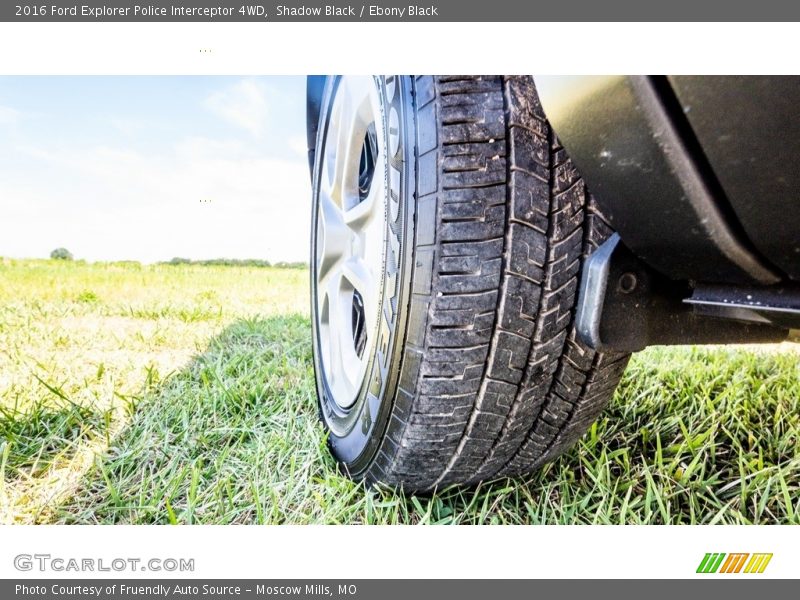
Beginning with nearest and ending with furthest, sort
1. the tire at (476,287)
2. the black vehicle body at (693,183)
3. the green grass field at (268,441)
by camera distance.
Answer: the black vehicle body at (693,183)
the tire at (476,287)
the green grass field at (268,441)

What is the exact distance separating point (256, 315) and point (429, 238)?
119cm

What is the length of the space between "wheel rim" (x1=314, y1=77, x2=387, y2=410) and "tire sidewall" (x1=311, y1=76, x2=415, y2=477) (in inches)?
1.9

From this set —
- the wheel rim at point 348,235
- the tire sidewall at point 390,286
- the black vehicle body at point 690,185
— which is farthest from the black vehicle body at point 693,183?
the wheel rim at point 348,235

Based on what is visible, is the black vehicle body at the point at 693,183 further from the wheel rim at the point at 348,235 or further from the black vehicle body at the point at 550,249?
the wheel rim at the point at 348,235

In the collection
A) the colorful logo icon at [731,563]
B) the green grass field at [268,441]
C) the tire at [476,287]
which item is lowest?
the colorful logo icon at [731,563]

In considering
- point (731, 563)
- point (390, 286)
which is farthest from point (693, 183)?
point (731, 563)

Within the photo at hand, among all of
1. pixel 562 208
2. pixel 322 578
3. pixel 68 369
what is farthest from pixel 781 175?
pixel 68 369

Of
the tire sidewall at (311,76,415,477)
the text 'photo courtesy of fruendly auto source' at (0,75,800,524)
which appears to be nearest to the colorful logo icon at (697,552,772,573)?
the text 'photo courtesy of fruendly auto source' at (0,75,800,524)

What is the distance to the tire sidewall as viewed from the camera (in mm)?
557

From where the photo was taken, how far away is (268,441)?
861 mm

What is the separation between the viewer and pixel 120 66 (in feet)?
1.99

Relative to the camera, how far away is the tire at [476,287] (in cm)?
51

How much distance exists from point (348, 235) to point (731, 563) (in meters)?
0.74

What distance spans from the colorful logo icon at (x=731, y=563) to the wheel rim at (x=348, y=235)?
0.48m
